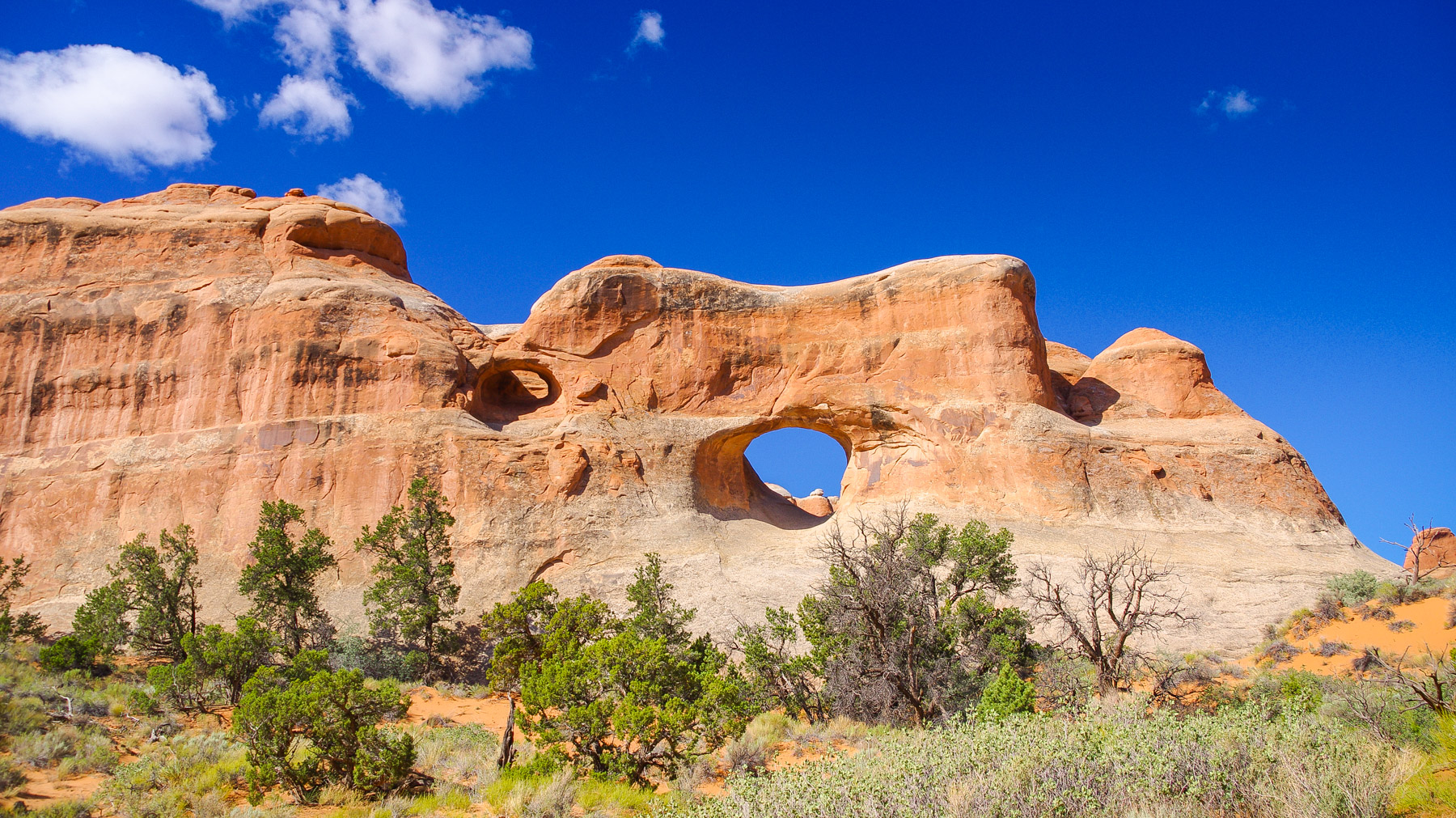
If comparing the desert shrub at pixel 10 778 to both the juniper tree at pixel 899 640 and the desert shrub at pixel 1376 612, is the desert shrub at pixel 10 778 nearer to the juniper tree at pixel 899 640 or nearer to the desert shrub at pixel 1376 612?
the juniper tree at pixel 899 640

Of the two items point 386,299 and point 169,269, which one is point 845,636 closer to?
point 386,299

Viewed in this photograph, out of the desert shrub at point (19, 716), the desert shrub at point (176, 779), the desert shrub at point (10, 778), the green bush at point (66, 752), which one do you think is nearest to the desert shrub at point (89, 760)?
the green bush at point (66, 752)

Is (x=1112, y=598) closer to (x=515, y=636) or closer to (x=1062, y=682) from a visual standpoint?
(x=1062, y=682)

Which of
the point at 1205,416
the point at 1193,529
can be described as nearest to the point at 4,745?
the point at 1193,529

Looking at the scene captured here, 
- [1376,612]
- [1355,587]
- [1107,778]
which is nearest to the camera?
[1107,778]

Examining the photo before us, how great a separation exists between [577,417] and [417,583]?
8687 millimetres

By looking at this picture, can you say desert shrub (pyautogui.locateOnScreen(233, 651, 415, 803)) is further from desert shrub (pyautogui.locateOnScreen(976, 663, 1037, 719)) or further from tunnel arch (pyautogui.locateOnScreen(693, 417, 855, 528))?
tunnel arch (pyautogui.locateOnScreen(693, 417, 855, 528))

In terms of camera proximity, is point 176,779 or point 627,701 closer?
point 176,779

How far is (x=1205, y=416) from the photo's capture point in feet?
97.5

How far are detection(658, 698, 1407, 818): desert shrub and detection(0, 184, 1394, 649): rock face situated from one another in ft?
48.2

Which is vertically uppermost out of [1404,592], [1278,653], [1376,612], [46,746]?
[1404,592]

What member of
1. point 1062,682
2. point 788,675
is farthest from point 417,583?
point 1062,682

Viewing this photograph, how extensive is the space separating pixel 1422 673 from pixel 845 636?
11052mm

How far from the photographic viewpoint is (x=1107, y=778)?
7.78 m
